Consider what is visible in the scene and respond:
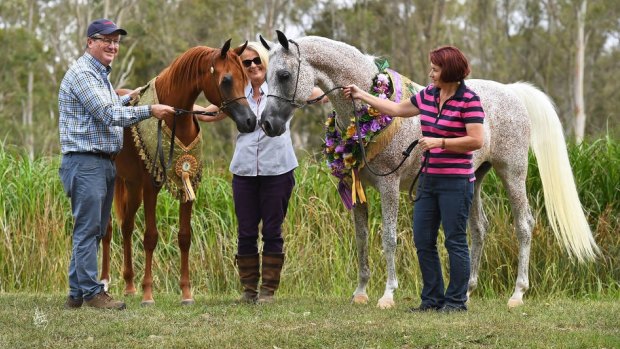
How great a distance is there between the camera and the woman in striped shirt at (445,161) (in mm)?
5875

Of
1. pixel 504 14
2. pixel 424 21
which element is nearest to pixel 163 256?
pixel 424 21

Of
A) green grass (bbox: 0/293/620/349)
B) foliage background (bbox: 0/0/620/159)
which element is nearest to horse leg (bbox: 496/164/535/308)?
green grass (bbox: 0/293/620/349)

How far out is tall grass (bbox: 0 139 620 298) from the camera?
8.41 m

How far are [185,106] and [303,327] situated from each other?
2005 mm

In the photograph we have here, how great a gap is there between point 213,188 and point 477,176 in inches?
127

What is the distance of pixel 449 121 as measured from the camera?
19.5ft

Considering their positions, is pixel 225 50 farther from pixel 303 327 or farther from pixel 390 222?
pixel 303 327

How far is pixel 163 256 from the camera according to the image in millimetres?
9094

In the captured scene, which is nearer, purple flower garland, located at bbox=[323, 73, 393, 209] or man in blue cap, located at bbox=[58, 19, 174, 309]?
man in blue cap, located at bbox=[58, 19, 174, 309]

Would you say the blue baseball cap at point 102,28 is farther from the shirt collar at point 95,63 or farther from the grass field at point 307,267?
the grass field at point 307,267

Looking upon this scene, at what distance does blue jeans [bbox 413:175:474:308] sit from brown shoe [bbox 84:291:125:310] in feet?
7.07

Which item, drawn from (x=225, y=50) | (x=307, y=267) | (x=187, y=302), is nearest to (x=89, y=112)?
(x=225, y=50)

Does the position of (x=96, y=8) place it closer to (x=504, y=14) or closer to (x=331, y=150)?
(x=504, y=14)

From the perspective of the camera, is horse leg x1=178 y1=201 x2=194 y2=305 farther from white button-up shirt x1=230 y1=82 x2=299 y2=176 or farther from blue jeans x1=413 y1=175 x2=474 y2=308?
blue jeans x1=413 y1=175 x2=474 y2=308
